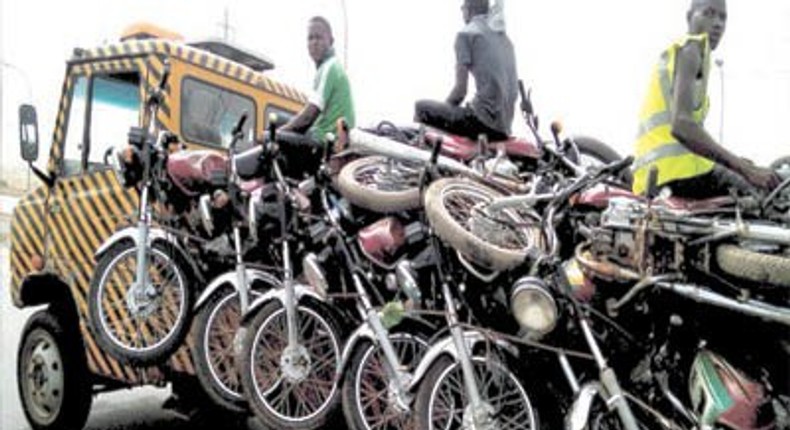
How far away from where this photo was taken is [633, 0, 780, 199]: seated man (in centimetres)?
351

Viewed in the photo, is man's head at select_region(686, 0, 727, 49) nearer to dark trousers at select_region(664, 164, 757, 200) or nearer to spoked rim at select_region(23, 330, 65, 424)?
dark trousers at select_region(664, 164, 757, 200)

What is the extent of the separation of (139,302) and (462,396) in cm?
206

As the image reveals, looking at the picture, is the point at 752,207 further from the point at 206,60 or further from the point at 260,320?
the point at 206,60

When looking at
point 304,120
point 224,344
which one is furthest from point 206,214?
point 304,120

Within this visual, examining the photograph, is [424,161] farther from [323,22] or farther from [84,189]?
[84,189]

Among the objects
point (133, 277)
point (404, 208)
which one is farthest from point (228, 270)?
point (404, 208)

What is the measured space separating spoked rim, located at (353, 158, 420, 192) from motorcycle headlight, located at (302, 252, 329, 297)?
454 mm

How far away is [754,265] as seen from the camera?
9.34 feet

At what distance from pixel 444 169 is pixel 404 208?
0.31m

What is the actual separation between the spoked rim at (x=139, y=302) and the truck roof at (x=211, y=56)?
1497 millimetres

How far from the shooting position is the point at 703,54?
3617 mm

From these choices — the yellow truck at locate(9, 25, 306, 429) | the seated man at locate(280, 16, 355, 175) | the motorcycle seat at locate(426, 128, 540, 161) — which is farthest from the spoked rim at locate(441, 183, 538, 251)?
the yellow truck at locate(9, 25, 306, 429)

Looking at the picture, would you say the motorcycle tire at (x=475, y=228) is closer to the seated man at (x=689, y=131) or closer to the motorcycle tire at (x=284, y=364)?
the seated man at (x=689, y=131)

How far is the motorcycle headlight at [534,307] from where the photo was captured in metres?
3.12
